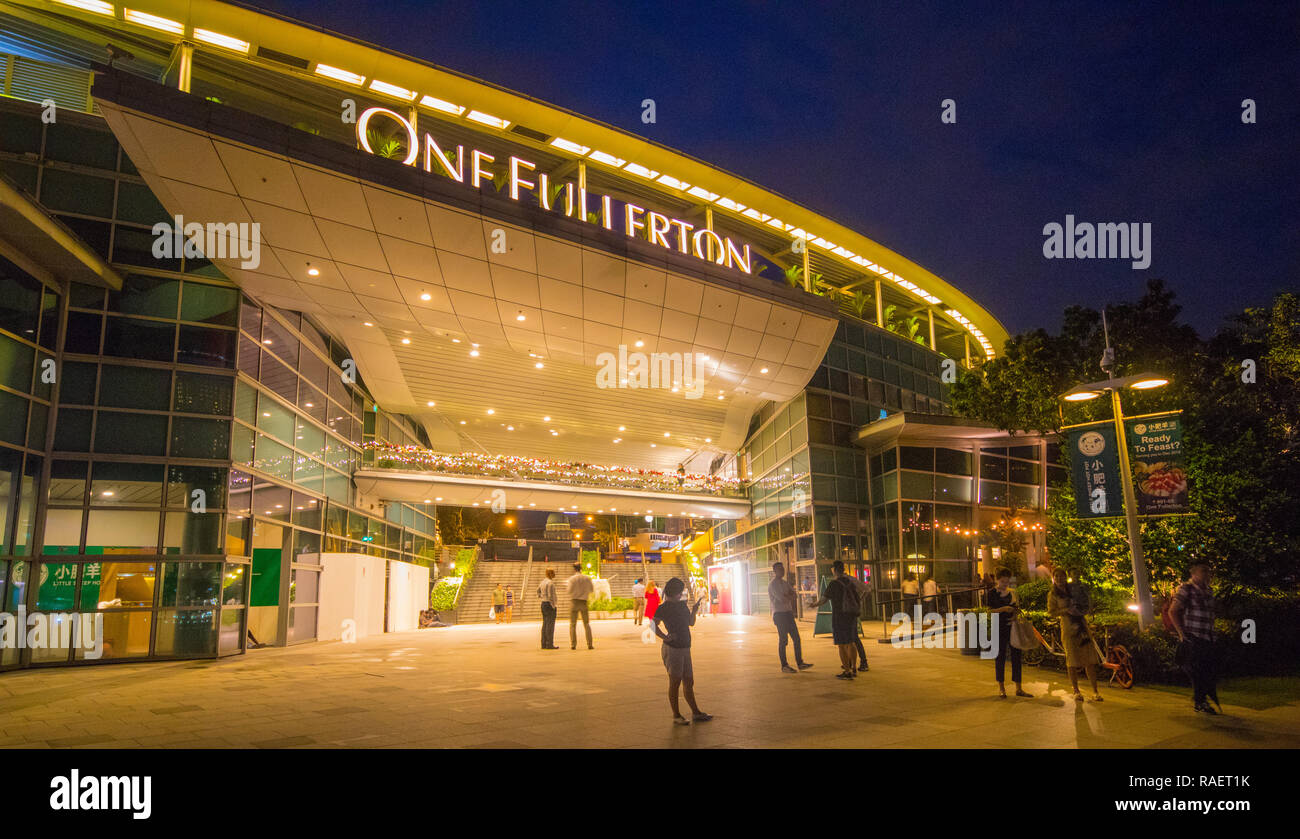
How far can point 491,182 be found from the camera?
18641mm

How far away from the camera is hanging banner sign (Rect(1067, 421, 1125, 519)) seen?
10.7 metres

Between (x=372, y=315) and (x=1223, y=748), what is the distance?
18.4 meters

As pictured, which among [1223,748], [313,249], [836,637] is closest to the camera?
[1223,748]

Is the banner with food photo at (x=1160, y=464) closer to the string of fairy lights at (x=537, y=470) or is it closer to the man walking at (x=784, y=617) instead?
the man walking at (x=784, y=617)

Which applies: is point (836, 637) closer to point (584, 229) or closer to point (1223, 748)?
point (1223, 748)

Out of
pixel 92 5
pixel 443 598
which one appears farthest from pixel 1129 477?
pixel 443 598

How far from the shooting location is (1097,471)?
10883mm

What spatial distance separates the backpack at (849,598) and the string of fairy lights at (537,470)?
17.9 m

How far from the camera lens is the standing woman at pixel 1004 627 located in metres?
8.47

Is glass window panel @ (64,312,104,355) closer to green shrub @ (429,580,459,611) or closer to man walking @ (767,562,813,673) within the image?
man walking @ (767,562,813,673)

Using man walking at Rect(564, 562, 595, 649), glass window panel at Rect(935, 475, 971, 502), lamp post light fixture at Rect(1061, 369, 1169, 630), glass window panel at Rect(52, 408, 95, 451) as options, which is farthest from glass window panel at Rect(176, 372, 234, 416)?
glass window panel at Rect(935, 475, 971, 502)

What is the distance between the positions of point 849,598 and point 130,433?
1325 centimetres
